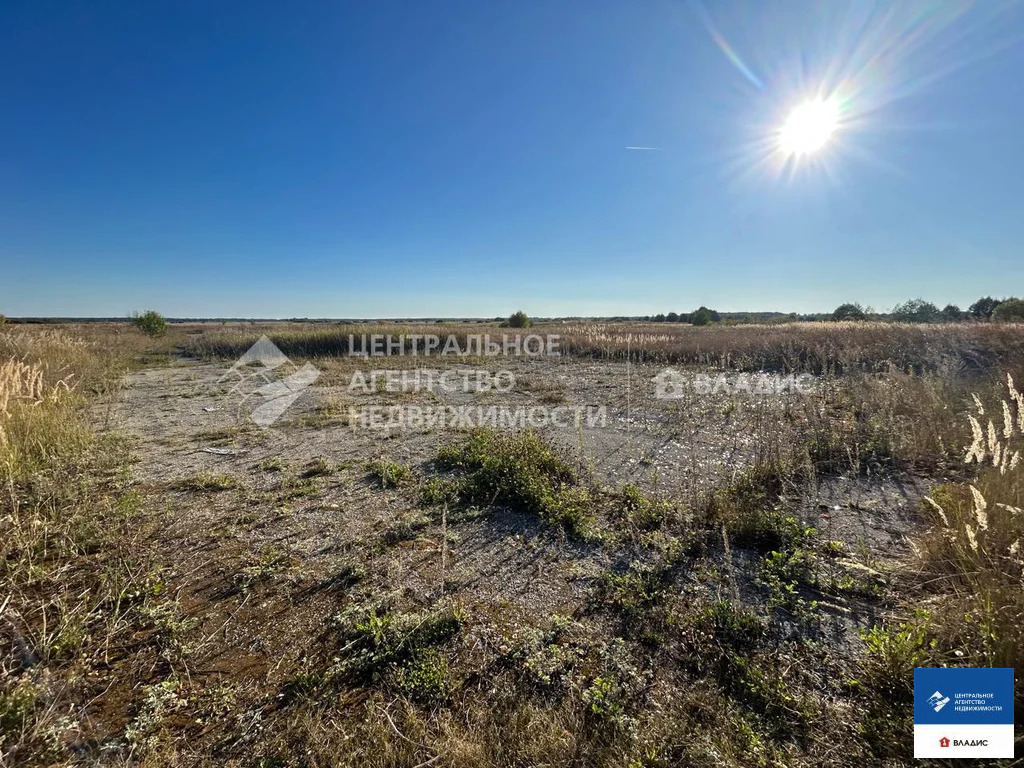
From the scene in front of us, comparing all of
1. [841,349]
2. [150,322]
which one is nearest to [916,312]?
[841,349]

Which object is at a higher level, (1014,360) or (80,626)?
(1014,360)

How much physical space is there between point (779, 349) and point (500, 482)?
13171 mm

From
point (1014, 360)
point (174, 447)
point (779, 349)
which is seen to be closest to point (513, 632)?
point (174, 447)

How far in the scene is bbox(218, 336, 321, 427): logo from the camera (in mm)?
7207

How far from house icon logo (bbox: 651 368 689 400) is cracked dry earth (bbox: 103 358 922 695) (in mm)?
1606

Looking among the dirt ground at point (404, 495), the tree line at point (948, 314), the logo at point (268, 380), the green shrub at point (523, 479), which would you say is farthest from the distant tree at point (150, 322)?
the tree line at point (948, 314)

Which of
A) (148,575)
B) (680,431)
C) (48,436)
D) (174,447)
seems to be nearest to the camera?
(148,575)

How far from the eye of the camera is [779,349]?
1297 centimetres

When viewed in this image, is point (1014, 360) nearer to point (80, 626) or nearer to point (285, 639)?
point (285, 639)

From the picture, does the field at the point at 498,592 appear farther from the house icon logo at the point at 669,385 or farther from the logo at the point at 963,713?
the house icon logo at the point at 669,385

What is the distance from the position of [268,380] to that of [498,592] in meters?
10.6

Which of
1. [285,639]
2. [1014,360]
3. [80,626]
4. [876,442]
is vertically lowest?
[285,639]

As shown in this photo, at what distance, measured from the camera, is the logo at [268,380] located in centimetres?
721

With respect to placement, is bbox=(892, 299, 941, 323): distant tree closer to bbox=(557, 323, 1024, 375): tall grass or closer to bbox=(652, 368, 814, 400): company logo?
bbox=(557, 323, 1024, 375): tall grass
